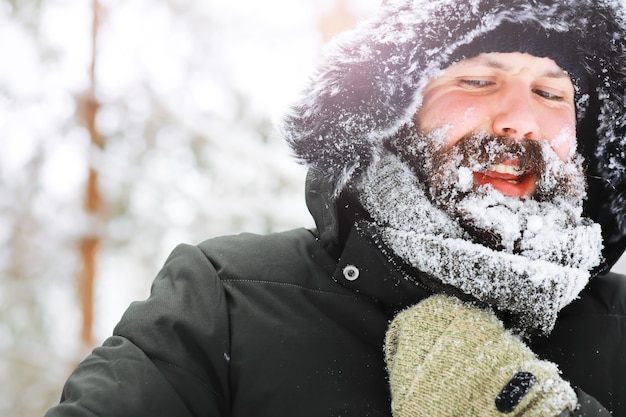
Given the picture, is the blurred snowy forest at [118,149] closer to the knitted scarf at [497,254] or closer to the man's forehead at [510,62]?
the man's forehead at [510,62]

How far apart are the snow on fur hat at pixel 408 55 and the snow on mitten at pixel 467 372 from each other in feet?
1.97

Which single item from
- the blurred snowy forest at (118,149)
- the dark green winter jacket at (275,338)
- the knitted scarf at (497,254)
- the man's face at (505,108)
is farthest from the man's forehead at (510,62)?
the blurred snowy forest at (118,149)

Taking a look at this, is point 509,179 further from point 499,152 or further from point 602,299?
point 602,299

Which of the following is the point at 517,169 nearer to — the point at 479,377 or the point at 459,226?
the point at 459,226

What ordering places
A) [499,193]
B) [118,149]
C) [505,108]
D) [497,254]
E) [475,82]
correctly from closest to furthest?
[497,254], [499,193], [505,108], [475,82], [118,149]

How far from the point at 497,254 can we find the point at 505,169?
323 mm

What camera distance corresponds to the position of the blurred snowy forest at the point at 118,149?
25.8 feet

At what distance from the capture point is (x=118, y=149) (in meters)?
8.33

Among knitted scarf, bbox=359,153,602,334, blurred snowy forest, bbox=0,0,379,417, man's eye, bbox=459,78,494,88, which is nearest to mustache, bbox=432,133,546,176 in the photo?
knitted scarf, bbox=359,153,602,334

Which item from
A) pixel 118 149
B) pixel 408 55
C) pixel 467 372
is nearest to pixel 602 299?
pixel 467 372

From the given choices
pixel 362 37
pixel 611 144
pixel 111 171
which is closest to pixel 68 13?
pixel 111 171

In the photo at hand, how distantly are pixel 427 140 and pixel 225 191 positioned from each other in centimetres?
677

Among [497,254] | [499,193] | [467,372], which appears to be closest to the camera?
[467,372]

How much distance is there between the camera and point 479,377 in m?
1.42
